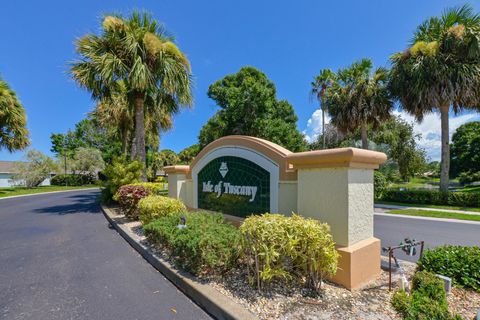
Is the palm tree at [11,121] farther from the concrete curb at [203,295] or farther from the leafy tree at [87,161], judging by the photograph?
the concrete curb at [203,295]

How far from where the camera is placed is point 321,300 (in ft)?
10.5

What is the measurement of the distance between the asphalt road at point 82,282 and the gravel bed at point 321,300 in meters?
0.63

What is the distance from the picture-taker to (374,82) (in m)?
16.2

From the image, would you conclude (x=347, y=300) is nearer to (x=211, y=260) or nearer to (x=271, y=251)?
(x=271, y=251)

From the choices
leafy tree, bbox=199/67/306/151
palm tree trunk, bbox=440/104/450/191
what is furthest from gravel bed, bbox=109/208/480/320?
leafy tree, bbox=199/67/306/151

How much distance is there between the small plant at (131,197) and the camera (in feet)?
27.6

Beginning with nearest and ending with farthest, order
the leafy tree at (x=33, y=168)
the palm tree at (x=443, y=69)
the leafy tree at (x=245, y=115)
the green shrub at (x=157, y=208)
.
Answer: the green shrub at (x=157, y=208) < the palm tree at (x=443, y=69) < the leafy tree at (x=245, y=115) < the leafy tree at (x=33, y=168)

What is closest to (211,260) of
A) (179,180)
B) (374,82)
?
(179,180)

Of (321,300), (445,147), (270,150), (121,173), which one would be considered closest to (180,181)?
(121,173)

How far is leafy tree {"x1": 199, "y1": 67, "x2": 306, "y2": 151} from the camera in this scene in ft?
60.8

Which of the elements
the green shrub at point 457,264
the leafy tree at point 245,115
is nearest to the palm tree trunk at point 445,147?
the leafy tree at point 245,115

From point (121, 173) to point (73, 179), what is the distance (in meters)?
33.1

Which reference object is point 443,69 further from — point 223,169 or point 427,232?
point 223,169

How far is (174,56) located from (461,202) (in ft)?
57.0
